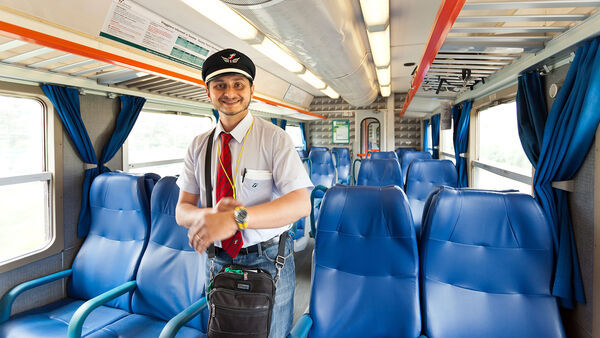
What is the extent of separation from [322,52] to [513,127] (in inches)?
89.0

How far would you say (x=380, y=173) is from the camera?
14.0 ft

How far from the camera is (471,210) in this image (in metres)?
1.63

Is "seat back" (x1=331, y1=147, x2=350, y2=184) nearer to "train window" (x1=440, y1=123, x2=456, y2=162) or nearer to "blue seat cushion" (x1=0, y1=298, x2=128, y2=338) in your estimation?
"train window" (x1=440, y1=123, x2=456, y2=162)

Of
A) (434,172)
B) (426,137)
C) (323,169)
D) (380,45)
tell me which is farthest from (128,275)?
(426,137)

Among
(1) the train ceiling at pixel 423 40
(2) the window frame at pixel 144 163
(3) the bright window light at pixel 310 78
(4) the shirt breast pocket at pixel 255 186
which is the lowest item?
(4) the shirt breast pocket at pixel 255 186

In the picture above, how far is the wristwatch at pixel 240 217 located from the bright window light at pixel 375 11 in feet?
5.90

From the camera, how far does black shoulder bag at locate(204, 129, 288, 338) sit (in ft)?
3.65

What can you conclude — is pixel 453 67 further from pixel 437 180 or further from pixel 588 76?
pixel 588 76

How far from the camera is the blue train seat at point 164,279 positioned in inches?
89.4

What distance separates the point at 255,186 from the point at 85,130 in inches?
117

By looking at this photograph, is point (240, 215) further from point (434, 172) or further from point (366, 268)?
point (434, 172)

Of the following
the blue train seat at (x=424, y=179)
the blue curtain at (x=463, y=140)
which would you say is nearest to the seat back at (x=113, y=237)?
the blue train seat at (x=424, y=179)

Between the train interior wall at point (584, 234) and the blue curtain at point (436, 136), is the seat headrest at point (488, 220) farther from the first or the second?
the blue curtain at point (436, 136)

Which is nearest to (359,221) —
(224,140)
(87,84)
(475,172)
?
(224,140)
